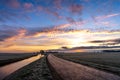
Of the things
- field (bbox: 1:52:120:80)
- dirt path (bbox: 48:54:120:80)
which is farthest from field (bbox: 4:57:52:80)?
dirt path (bbox: 48:54:120:80)

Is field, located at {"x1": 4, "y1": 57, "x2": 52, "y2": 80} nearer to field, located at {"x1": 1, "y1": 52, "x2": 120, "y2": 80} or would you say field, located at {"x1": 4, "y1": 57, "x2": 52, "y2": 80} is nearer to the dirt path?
field, located at {"x1": 1, "y1": 52, "x2": 120, "y2": 80}

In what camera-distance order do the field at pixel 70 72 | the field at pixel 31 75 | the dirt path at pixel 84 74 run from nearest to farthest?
the dirt path at pixel 84 74 → the field at pixel 70 72 → the field at pixel 31 75

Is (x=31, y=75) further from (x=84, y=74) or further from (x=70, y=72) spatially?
(x=84, y=74)

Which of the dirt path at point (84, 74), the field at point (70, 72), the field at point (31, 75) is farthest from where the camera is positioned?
the field at point (31, 75)

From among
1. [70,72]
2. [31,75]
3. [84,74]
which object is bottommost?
[84,74]

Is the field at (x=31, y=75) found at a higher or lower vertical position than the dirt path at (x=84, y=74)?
Result: higher

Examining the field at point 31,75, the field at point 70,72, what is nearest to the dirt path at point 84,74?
the field at point 70,72

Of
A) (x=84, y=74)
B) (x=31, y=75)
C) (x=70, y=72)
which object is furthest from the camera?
(x=70, y=72)

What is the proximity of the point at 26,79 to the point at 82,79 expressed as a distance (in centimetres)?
728

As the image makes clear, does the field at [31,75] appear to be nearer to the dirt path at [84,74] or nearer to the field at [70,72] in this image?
the field at [70,72]

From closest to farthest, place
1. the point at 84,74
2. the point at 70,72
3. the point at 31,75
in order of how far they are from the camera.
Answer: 1. the point at 84,74
2. the point at 31,75
3. the point at 70,72

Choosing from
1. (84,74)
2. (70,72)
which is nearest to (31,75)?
(70,72)

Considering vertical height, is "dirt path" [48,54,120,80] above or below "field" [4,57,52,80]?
below

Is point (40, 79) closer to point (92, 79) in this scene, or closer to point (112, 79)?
point (92, 79)
